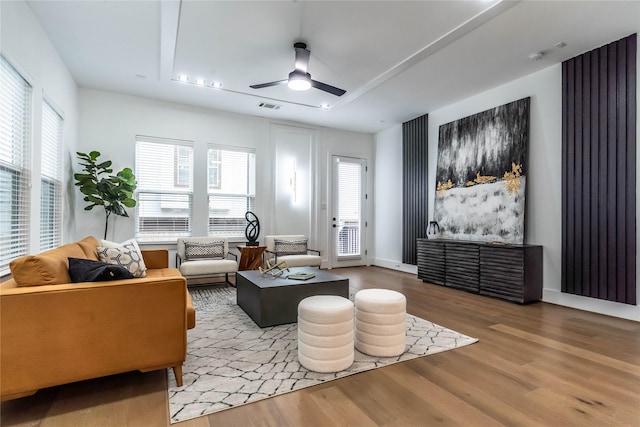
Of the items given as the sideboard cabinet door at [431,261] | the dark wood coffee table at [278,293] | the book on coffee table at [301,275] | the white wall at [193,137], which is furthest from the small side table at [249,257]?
the sideboard cabinet door at [431,261]

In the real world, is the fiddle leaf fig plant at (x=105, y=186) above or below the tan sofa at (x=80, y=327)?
above

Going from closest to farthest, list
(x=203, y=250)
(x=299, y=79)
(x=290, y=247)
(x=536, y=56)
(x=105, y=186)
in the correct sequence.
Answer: (x=299, y=79) < (x=536, y=56) < (x=105, y=186) < (x=203, y=250) < (x=290, y=247)

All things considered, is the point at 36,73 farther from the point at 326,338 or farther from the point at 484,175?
the point at 484,175

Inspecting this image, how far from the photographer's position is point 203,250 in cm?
529

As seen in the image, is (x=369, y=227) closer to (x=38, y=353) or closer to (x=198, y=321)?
(x=198, y=321)

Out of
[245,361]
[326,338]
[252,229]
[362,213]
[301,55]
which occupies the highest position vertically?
[301,55]

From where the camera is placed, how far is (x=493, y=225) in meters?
4.85

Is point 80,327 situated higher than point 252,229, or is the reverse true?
point 252,229

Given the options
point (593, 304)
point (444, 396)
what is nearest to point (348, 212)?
point (593, 304)

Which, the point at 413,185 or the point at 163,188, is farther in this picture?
the point at 413,185

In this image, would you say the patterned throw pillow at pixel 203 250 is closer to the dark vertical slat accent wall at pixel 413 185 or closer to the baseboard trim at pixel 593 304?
the dark vertical slat accent wall at pixel 413 185

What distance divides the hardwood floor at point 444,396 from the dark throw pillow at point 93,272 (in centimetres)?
72

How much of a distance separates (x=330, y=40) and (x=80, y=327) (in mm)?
3493

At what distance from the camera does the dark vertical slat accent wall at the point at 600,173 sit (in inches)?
137
